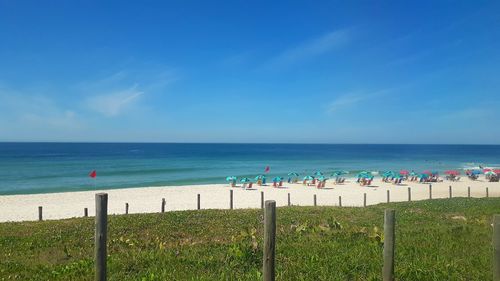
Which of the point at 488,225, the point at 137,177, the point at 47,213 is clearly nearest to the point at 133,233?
the point at 488,225

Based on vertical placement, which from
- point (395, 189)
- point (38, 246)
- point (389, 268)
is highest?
point (389, 268)

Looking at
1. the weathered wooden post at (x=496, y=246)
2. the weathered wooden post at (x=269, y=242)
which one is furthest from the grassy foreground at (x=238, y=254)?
the weathered wooden post at (x=269, y=242)

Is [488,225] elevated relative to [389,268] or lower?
lower

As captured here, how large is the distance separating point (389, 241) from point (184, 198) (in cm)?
2628

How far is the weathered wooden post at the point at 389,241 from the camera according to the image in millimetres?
5043

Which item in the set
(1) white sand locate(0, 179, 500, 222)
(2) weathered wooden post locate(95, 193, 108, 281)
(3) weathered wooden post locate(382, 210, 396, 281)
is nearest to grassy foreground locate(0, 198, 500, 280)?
(3) weathered wooden post locate(382, 210, 396, 281)

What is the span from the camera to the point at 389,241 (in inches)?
200

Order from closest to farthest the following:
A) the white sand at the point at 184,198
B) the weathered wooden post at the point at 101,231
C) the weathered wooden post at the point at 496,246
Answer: the weathered wooden post at the point at 101,231
the weathered wooden post at the point at 496,246
the white sand at the point at 184,198

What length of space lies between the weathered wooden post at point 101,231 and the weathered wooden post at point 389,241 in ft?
12.7

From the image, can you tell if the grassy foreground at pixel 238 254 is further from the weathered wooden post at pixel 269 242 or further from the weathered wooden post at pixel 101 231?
the weathered wooden post at pixel 101 231

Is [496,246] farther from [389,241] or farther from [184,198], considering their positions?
[184,198]

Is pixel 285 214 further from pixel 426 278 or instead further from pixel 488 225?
pixel 426 278

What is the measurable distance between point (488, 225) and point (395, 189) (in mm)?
28582

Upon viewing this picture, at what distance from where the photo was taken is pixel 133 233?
11.7m
